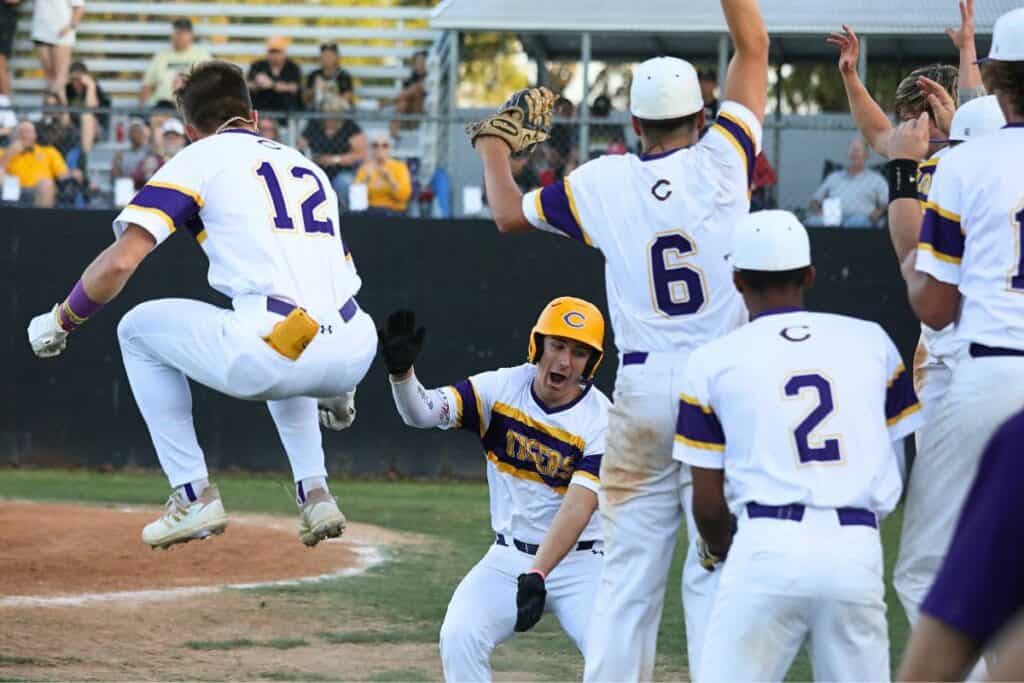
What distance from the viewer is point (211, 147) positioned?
21.4 feet

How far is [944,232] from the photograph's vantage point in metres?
5.52

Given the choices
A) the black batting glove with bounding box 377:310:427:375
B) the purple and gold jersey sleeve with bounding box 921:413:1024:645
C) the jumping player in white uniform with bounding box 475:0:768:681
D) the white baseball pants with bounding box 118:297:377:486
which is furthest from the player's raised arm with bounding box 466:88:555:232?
the purple and gold jersey sleeve with bounding box 921:413:1024:645

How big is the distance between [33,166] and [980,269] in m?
12.0

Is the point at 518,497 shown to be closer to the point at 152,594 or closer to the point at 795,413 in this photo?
the point at 795,413

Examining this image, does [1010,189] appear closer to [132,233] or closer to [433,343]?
[132,233]

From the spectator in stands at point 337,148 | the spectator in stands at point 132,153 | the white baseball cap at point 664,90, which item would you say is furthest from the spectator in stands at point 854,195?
the white baseball cap at point 664,90

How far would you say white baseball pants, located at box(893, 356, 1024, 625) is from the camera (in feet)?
17.9

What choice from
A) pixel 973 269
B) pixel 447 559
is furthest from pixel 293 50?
pixel 973 269

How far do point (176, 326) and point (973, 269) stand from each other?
120 inches

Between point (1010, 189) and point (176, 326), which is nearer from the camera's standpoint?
point (1010, 189)

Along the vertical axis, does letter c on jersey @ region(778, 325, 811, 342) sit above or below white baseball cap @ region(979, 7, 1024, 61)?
below

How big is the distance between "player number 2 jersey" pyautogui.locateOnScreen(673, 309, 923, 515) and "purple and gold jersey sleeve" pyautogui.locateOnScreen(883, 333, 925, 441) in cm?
2

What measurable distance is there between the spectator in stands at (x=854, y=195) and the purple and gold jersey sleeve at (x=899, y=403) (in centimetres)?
981

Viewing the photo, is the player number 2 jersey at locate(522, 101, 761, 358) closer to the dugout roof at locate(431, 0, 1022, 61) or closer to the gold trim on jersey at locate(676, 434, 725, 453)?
the gold trim on jersey at locate(676, 434, 725, 453)
